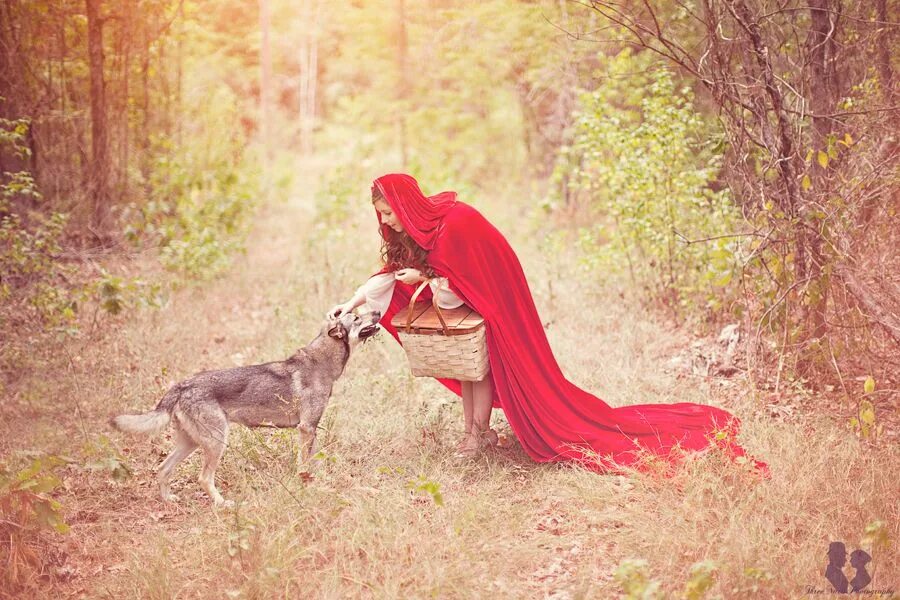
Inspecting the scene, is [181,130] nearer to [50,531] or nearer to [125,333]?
[125,333]

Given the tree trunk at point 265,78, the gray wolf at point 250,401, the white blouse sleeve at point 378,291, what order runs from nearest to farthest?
the gray wolf at point 250,401
the white blouse sleeve at point 378,291
the tree trunk at point 265,78

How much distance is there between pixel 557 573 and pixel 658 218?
5.01 m

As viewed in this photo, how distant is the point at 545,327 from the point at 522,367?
9.42 ft

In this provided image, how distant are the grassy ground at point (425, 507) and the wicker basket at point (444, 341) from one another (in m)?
0.70

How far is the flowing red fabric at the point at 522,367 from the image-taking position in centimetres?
522

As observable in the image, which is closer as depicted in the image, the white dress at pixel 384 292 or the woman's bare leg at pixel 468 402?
the white dress at pixel 384 292

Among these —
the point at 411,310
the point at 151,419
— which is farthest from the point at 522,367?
the point at 151,419

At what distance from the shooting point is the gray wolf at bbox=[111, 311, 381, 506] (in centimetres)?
484

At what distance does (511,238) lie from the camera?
1224cm

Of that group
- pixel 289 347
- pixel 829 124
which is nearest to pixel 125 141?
pixel 289 347

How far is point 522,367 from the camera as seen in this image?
5.44 m

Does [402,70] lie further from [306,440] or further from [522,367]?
[306,440]

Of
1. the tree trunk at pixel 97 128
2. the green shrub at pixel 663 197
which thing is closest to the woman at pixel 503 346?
the green shrub at pixel 663 197

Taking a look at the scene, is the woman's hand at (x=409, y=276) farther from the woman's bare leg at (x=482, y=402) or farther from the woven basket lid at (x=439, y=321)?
the woman's bare leg at (x=482, y=402)
